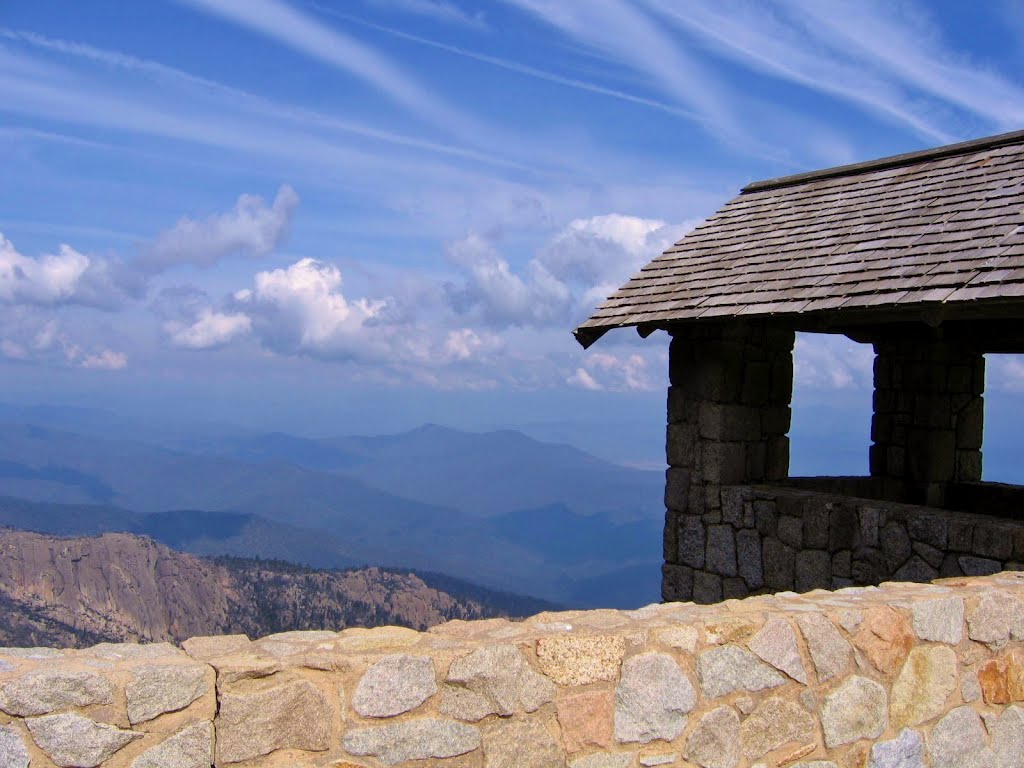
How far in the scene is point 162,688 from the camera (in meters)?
2.42

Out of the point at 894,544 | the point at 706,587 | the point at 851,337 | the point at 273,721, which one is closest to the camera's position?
the point at 273,721

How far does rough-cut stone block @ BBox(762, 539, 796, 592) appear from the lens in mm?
7168

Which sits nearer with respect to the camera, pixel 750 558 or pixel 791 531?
pixel 791 531

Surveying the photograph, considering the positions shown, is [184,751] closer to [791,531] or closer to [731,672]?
[731,672]

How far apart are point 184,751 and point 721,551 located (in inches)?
237

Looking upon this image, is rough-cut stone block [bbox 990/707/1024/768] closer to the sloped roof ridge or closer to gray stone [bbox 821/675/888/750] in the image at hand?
gray stone [bbox 821/675/888/750]

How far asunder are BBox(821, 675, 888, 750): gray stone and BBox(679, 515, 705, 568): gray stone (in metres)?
4.50

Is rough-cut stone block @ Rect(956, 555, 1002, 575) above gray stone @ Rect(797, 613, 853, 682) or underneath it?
underneath

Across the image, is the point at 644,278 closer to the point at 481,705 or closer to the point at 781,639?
the point at 781,639

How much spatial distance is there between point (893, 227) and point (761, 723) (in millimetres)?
5877

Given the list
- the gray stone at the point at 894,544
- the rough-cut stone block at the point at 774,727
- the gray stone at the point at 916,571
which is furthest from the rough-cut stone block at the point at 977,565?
the rough-cut stone block at the point at 774,727

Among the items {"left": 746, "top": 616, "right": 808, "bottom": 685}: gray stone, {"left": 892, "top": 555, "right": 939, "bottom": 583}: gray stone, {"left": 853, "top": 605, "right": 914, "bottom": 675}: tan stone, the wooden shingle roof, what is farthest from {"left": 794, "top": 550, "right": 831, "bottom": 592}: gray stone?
{"left": 746, "top": 616, "right": 808, "bottom": 685}: gray stone

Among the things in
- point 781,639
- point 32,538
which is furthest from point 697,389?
point 32,538

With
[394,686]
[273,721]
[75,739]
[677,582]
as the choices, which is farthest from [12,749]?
[677,582]
